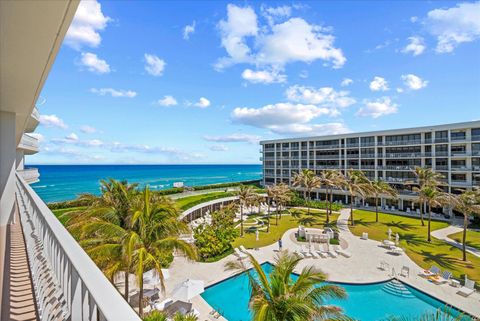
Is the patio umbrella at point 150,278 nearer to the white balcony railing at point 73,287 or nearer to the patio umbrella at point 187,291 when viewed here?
the patio umbrella at point 187,291

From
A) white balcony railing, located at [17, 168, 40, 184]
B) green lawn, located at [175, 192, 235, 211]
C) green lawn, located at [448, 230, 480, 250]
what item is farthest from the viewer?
green lawn, located at [175, 192, 235, 211]

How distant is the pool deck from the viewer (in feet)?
52.3

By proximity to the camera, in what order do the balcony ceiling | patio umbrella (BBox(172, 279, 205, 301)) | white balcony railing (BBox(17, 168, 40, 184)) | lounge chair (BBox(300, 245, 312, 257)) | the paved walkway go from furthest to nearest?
the paved walkway < lounge chair (BBox(300, 245, 312, 257)) < patio umbrella (BBox(172, 279, 205, 301)) < white balcony railing (BBox(17, 168, 40, 184)) < the balcony ceiling

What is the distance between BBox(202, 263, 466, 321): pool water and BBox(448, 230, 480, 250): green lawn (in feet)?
48.2

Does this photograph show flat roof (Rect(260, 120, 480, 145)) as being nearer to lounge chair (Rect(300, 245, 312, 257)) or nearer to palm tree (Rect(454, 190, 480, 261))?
palm tree (Rect(454, 190, 480, 261))

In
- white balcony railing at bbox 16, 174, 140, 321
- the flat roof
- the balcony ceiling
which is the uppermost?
the flat roof

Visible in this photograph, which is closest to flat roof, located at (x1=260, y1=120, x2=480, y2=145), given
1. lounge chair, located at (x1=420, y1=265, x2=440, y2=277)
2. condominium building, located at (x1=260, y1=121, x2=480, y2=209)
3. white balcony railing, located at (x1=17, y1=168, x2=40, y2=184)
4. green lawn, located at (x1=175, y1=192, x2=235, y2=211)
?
condominium building, located at (x1=260, y1=121, x2=480, y2=209)

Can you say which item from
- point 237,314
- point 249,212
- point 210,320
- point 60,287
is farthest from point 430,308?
point 249,212

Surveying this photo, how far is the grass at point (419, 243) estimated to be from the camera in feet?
68.9

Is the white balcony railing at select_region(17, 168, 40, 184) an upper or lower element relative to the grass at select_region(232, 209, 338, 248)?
upper

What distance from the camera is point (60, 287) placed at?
246cm

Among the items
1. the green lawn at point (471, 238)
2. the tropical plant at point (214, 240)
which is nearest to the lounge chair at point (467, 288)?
the green lawn at point (471, 238)

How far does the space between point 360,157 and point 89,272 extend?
53721 mm

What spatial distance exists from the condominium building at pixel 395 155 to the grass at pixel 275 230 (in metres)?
14.2
